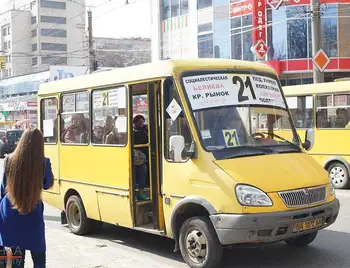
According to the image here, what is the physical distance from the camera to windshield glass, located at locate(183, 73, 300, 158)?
623 centimetres

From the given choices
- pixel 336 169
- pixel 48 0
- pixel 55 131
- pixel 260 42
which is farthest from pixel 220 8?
pixel 48 0

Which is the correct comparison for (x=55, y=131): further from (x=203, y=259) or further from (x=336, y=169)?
(x=336, y=169)

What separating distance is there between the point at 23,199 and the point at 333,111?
10505mm

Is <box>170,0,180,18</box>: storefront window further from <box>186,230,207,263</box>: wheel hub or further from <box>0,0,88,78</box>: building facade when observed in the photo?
<box>0,0,88,78</box>: building facade

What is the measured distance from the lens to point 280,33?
31797 mm

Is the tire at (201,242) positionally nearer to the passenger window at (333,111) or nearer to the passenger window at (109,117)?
the passenger window at (109,117)

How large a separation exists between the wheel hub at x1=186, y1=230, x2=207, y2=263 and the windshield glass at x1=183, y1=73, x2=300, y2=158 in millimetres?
965

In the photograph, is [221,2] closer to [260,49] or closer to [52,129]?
[260,49]

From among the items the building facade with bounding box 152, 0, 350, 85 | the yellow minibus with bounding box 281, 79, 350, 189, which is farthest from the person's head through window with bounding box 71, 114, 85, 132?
the building facade with bounding box 152, 0, 350, 85

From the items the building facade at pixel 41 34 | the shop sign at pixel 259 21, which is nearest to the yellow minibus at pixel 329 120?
the shop sign at pixel 259 21

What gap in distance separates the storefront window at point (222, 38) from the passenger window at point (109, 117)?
28.6 meters

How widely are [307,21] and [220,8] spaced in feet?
24.6

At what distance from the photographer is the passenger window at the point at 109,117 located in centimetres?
732

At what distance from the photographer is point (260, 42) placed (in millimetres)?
30672
